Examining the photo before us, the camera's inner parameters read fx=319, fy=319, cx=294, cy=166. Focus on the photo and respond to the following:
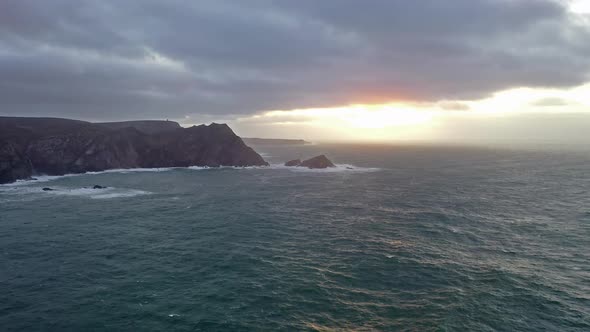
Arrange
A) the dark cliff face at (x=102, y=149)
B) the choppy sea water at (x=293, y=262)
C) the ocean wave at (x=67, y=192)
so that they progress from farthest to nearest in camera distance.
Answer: the dark cliff face at (x=102, y=149) → the ocean wave at (x=67, y=192) → the choppy sea water at (x=293, y=262)

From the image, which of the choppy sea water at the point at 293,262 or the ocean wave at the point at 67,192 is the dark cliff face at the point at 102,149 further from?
the choppy sea water at the point at 293,262

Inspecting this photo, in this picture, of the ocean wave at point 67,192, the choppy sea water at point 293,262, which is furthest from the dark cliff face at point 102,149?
the choppy sea water at point 293,262

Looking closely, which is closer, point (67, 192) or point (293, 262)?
point (293, 262)

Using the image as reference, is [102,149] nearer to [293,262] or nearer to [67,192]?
[67,192]

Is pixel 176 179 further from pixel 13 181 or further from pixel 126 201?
pixel 13 181

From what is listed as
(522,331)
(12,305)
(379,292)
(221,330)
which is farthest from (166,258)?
(522,331)

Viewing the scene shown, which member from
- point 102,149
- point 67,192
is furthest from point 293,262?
point 102,149

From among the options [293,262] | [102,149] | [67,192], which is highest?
[102,149]
